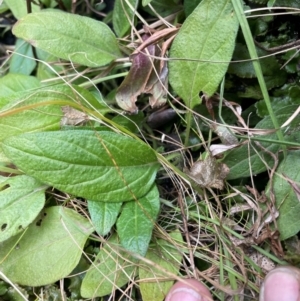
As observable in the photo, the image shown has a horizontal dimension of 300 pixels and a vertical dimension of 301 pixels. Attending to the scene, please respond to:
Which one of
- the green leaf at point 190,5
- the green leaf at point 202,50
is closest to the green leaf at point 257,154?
the green leaf at point 202,50

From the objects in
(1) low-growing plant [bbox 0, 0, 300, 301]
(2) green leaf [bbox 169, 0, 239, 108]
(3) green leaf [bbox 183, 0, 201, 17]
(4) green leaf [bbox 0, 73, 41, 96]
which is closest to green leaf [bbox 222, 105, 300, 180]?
(1) low-growing plant [bbox 0, 0, 300, 301]

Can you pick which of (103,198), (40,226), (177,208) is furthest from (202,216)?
(40,226)

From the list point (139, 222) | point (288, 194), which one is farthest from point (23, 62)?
point (288, 194)

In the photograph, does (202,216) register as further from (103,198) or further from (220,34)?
(220,34)

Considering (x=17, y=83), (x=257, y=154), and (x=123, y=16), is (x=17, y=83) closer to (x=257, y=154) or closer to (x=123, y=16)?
(x=123, y=16)

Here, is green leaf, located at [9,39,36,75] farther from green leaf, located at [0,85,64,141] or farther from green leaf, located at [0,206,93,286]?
green leaf, located at [0,206,93,286]
